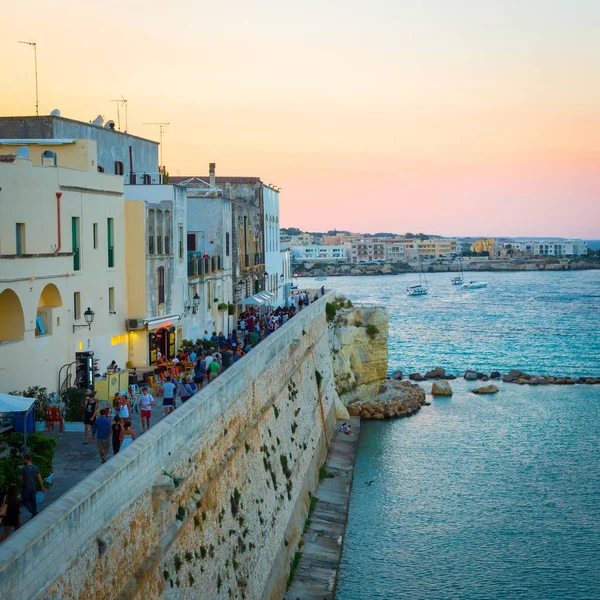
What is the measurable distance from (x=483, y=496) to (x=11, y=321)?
1596 cm

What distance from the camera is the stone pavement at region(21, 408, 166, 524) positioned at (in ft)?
36.4

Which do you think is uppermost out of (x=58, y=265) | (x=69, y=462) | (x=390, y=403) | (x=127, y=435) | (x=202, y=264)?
(x=58, y=265)

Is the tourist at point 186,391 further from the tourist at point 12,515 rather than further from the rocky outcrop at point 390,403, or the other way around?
the rocky outcrop at point 390,403

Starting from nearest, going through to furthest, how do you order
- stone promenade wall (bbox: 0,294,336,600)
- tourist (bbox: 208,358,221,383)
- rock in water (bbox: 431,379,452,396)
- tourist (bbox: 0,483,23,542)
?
stone promenade wall (bbox: 0,294,336,600) < tourist (bbox: 0,483,23,542) < tourist (bbox: 208,358,221,383) < rock in water (bbox: 431,379,452,396)

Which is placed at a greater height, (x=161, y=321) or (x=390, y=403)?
(x=161, y=321)

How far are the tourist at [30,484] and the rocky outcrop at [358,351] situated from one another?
90.7 ft

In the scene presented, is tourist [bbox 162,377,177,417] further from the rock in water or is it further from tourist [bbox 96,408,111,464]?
the rock in water

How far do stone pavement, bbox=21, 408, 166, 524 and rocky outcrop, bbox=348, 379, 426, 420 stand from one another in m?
23.3

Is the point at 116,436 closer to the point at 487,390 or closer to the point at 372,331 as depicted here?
the point at 372,331

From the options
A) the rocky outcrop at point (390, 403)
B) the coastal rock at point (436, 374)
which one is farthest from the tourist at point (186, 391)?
the coastal rock at point (436, 374)

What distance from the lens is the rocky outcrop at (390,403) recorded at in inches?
1505

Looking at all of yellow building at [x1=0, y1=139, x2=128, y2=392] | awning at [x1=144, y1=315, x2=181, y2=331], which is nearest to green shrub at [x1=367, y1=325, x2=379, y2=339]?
awning at [x1=144, y1=315, x2=181, y2=331]

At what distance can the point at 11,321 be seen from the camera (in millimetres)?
16172

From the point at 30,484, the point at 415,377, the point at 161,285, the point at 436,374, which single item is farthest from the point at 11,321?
the point at 436,374
